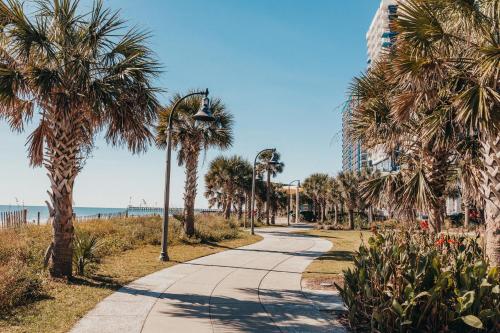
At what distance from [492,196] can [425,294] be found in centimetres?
352

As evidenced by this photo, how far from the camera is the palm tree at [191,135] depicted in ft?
64.9

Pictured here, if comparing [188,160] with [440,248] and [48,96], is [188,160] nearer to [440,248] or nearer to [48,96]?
[48,96]

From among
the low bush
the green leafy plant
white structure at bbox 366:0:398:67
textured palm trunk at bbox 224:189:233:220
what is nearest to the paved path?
the green leafy plant

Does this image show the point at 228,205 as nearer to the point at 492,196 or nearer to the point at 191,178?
the point at 191,178

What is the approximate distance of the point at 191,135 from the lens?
2000 centimetres

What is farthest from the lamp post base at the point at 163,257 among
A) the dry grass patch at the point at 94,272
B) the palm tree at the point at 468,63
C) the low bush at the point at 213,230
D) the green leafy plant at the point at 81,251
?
the palm tree at the point at 468,63

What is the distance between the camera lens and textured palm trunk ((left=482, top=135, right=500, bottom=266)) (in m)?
7.20

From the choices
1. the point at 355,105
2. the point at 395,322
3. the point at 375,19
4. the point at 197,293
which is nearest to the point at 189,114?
the point at 355,105

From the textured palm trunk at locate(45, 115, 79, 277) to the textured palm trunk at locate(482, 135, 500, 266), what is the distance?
8.93 meters

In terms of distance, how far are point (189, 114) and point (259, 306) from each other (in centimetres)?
1377

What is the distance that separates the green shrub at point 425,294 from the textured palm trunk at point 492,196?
1692 millimetres

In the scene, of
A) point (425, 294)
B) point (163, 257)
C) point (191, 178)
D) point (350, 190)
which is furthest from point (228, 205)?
point (425, 294)

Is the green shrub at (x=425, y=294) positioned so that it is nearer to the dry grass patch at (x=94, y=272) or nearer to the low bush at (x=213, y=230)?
the dry grass patch at (x=94, y=272)

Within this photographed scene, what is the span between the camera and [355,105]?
12477mm
